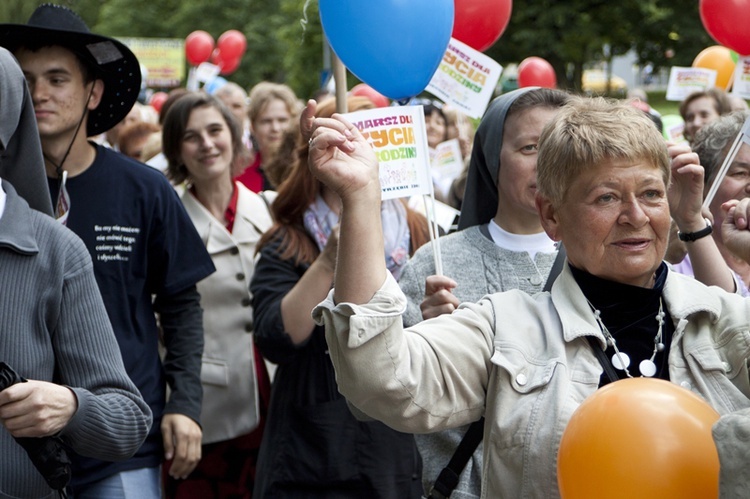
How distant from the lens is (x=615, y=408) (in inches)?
83.0

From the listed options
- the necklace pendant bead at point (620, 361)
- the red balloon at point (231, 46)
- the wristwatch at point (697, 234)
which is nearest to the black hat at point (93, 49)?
the wristwatch at point (697, 234)

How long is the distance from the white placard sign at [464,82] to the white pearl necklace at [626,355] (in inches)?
98.2

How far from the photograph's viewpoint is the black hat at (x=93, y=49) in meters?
4.03

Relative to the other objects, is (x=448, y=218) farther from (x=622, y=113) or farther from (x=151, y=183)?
(x=622, y=113)

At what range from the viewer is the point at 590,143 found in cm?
256

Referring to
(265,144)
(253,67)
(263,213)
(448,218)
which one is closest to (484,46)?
(448,218)

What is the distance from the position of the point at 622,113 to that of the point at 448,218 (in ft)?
9.55

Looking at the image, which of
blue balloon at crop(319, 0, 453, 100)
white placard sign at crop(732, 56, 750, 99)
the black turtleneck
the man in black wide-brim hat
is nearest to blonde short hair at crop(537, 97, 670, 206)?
the black turtleneck

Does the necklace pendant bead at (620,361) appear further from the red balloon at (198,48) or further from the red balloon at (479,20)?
the red balloon at (198,48)

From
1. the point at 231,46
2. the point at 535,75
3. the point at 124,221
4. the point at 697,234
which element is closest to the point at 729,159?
the point at 697,234

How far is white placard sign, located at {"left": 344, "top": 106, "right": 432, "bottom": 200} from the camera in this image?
Result: 143 inches

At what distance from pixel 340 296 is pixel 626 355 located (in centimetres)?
69

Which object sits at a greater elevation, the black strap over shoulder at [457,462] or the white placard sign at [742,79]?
the white placard sign at [742,79]

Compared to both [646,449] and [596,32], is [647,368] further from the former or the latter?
[596,32]
